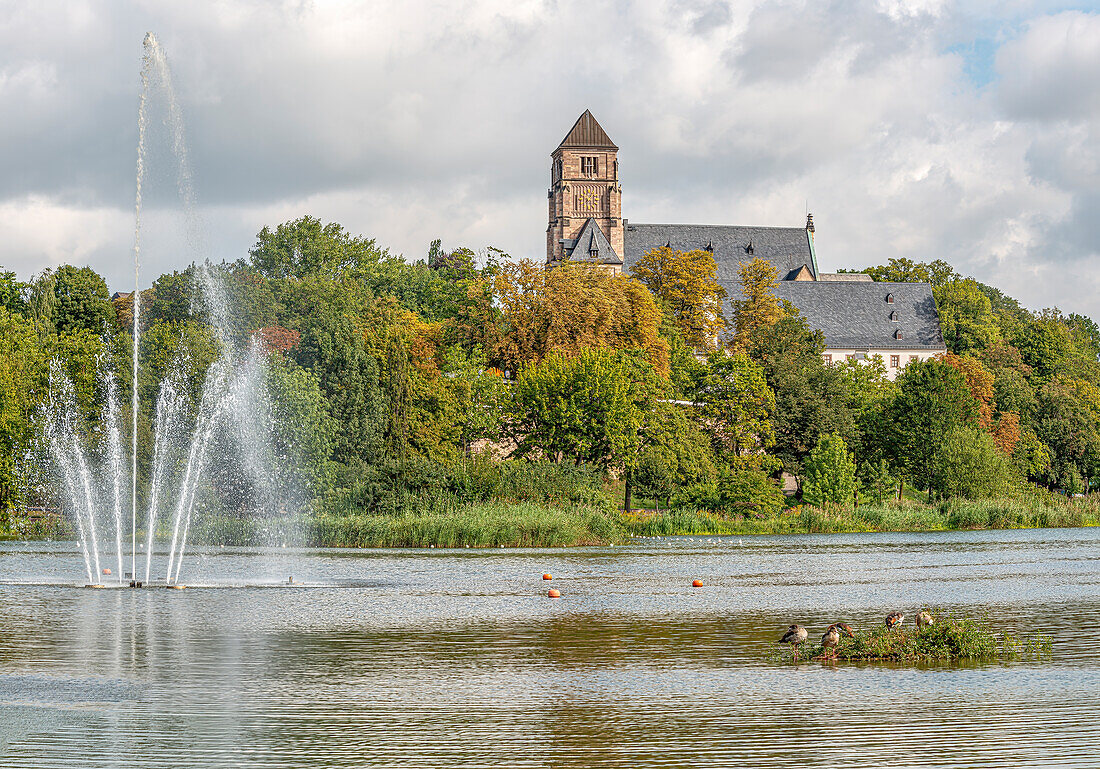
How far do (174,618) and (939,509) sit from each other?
184 ft

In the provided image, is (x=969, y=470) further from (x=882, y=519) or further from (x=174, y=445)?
(x=174, y=445)

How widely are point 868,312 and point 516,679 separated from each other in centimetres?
14325

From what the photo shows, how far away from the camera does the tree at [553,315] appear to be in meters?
81.1

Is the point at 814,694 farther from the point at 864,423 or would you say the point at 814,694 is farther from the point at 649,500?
the point at 864,423

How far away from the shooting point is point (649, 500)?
3177 inches

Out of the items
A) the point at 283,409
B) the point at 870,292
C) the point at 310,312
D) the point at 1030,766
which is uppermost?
the point at 870,292

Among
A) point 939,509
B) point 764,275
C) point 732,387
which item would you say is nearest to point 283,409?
point 732,387

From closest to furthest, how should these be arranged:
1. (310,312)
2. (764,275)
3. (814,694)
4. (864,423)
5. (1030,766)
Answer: (1030,766)
(814,694)
(864,423)
(310,312)
(764,275)

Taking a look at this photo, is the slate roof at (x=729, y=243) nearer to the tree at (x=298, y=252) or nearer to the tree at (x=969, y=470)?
the tree at (x=298, y=252)

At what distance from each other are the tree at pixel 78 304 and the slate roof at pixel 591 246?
A: 3118 inches


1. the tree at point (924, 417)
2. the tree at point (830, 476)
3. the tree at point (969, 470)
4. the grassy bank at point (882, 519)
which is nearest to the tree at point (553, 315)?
the tree at point (830, 476)

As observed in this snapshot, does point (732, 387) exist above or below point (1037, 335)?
below

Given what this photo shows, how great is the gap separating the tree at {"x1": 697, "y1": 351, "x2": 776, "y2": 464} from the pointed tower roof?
95.9m

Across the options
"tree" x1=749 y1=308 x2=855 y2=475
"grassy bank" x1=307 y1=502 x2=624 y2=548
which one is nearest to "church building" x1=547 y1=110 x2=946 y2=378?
"tree" x1=749 y1=308 x2=855 y2=475
